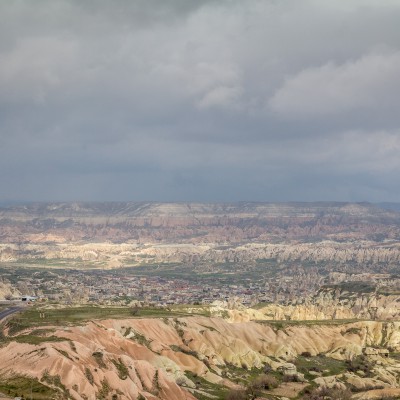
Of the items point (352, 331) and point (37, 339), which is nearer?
point (37, 339)

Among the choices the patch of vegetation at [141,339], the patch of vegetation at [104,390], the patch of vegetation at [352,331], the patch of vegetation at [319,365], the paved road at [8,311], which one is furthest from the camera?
the patch of vegetation at [352,331]

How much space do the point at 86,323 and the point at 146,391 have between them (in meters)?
32.0

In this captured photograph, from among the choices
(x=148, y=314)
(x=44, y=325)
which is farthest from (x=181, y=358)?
(x=148, y=314)

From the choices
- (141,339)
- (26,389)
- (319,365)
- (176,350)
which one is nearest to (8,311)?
(141,339)

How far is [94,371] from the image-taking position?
7162 centimetres

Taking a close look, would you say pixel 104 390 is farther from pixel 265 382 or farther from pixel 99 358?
pixel 265 382

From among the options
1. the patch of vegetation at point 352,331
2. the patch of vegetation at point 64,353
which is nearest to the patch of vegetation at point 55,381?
the patch of vegetation at point 64,353

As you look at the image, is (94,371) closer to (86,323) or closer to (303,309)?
(86,323)

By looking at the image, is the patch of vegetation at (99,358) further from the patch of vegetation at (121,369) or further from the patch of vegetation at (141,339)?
the patch of vegetation at (141,339)

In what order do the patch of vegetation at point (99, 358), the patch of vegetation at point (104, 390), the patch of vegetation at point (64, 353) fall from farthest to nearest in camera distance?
1. the patch of vegetation at point (99, 358)
2. the patch of vegetation at point (64, 353)
3. the patch of vegetation at point (104, 390)

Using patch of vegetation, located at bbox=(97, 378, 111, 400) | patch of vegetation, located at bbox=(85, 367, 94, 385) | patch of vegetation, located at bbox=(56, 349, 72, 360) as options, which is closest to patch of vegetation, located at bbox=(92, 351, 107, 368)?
patch of vegetation, located at bbox=(85, 367, 94, 385)

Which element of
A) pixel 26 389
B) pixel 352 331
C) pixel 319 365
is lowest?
pixel 319 365

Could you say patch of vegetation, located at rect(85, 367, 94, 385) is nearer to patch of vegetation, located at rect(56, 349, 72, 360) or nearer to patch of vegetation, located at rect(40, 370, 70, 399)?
patch of vegetation, located at rect(56, 349, 72, 360)

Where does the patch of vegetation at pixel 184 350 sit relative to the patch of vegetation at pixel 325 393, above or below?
above
